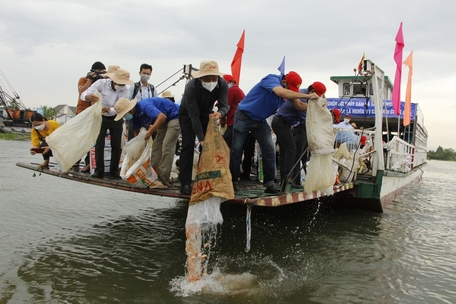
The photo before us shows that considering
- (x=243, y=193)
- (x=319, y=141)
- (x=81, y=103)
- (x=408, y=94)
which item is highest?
(x=408, y=94)

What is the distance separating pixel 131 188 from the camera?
15.3ft

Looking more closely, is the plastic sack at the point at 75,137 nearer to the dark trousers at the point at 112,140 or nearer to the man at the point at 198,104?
the dark trousers at the point at 112,140

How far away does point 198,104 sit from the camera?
171 inches

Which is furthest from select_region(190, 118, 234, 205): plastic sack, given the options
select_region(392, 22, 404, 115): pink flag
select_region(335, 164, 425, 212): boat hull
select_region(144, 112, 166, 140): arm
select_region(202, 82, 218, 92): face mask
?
select_region(392, 22, 404, 115): pink flag

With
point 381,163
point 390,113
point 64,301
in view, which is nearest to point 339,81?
point 390,113

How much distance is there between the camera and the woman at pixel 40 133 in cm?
569

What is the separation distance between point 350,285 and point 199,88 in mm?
2757

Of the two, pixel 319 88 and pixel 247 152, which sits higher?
pixel 319 88

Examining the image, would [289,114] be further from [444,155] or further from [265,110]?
[444,155]

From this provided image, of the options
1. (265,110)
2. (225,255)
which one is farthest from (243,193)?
(265,110)

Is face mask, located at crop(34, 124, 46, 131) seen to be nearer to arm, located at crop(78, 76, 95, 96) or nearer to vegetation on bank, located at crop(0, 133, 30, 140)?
arm, located at crop(78, 76, 95, 96)

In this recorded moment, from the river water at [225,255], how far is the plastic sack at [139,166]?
0.93m

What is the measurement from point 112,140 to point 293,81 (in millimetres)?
2695

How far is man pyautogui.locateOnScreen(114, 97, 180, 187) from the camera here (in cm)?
484
